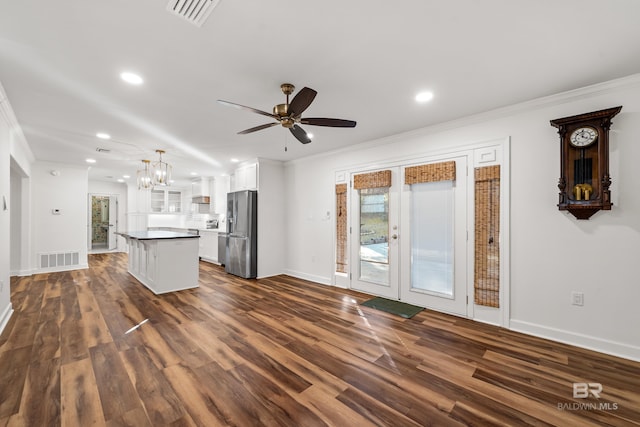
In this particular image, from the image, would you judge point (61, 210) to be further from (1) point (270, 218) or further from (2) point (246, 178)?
(1) point (270, 218)

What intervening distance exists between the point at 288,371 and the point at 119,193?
33.0 feet

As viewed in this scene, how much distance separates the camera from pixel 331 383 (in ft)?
6.89

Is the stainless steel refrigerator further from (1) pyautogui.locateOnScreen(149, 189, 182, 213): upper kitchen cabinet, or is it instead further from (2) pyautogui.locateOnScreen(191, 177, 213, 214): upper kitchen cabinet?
(1) pyautogui.locateOnScreen(149, 189, 182, 213): upper kitchen cabinet

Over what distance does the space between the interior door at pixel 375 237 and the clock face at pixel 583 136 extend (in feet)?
6.50

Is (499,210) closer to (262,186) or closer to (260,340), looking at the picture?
(260,340)

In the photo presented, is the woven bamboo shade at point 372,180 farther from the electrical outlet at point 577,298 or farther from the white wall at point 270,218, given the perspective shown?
the electrical outlet at point 577,298

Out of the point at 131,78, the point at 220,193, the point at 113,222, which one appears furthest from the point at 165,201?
the point at 131,78

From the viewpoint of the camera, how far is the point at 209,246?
7.56m

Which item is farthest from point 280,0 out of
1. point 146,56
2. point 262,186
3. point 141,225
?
point 141,225

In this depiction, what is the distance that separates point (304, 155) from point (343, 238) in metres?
1.85

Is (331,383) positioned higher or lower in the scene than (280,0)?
lower

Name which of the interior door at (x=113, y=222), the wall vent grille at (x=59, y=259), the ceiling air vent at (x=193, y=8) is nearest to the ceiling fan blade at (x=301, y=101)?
the ceiling air vent at (x=193, y=8)

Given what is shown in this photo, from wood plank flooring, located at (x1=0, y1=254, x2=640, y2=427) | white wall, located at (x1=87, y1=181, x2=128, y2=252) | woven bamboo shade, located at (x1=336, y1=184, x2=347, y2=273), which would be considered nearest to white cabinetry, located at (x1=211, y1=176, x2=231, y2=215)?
white wall, located at (x1=87, y1=181, x2=128, y2=252)

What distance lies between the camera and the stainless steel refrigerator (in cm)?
561
